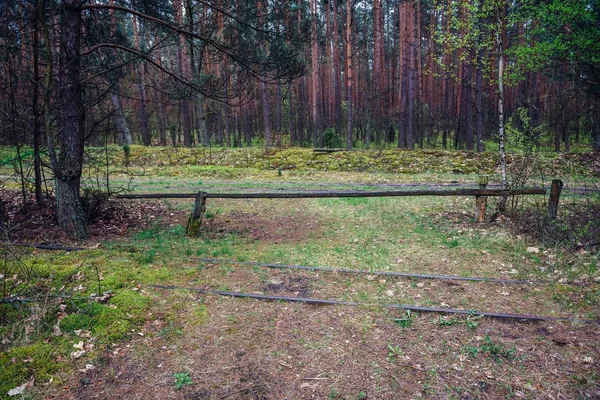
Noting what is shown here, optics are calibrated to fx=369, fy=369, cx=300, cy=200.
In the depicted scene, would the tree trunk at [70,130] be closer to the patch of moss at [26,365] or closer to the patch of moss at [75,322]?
Result: the patch of moss at [75,322]

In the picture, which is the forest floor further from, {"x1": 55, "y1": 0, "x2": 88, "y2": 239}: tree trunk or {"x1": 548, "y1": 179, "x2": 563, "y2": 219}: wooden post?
{"x1": 548, "y1": 179, "x2": 563, "y2": 219}: wooden post

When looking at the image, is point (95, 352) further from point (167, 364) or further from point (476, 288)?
point (476, 288)

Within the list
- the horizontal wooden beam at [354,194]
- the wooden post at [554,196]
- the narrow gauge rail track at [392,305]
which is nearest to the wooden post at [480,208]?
the horizontal wooden beam at [354,194]

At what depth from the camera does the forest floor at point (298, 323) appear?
350 cm

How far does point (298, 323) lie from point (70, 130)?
584cm

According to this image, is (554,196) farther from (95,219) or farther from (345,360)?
(95,219)

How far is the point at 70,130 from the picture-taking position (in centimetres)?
710

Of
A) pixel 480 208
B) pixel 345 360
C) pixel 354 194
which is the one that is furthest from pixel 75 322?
pixel 480 208

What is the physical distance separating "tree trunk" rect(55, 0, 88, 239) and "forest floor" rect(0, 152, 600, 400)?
44cm

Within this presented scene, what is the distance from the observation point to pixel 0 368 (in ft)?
11.1

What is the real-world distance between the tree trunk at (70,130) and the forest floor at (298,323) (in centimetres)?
44

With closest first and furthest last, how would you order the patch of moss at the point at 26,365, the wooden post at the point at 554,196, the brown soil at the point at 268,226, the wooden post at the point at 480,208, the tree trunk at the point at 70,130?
the patch of moss at the point at 26,365
the tree trunk at the point at 70,130
the wooden post at the point at 554,196
the brown soil at the point at 268,226
the wooden post at the point at 480,208

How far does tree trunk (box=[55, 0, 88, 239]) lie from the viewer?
6.89 meters

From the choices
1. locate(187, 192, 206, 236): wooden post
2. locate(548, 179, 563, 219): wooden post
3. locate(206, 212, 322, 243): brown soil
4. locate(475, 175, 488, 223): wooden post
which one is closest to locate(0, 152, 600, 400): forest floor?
locate(187, 192, 206, 236): wooden post
